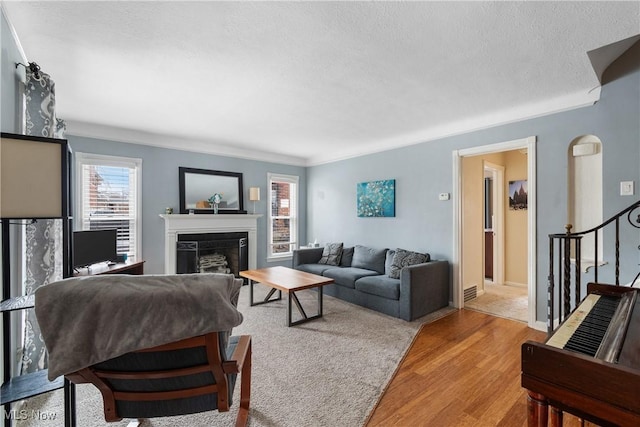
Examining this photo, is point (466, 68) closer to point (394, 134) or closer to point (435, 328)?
point (394, 134)

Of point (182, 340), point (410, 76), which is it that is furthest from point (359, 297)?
point (182, 340)

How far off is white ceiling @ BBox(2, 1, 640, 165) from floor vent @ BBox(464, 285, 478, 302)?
7.50 feet

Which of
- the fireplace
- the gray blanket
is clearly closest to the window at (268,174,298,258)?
the fireplace

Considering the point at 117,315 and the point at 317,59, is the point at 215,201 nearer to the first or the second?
the point at 317,59

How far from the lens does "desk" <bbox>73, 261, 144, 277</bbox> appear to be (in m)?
3.26

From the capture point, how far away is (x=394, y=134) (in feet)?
14.7

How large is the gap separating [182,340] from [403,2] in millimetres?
2089

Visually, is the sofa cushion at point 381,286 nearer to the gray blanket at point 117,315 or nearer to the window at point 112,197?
the gray blanket at point 117,315

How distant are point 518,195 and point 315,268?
12.3 feet

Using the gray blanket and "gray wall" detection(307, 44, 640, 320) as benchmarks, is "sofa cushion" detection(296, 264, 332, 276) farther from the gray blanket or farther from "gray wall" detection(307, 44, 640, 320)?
the gray blanket

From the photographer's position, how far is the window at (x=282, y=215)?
598 centimetres

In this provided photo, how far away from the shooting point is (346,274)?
14.1 feet

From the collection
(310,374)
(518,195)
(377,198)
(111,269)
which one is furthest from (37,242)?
(518,195)

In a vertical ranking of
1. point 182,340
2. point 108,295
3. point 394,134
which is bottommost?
point 182,340
